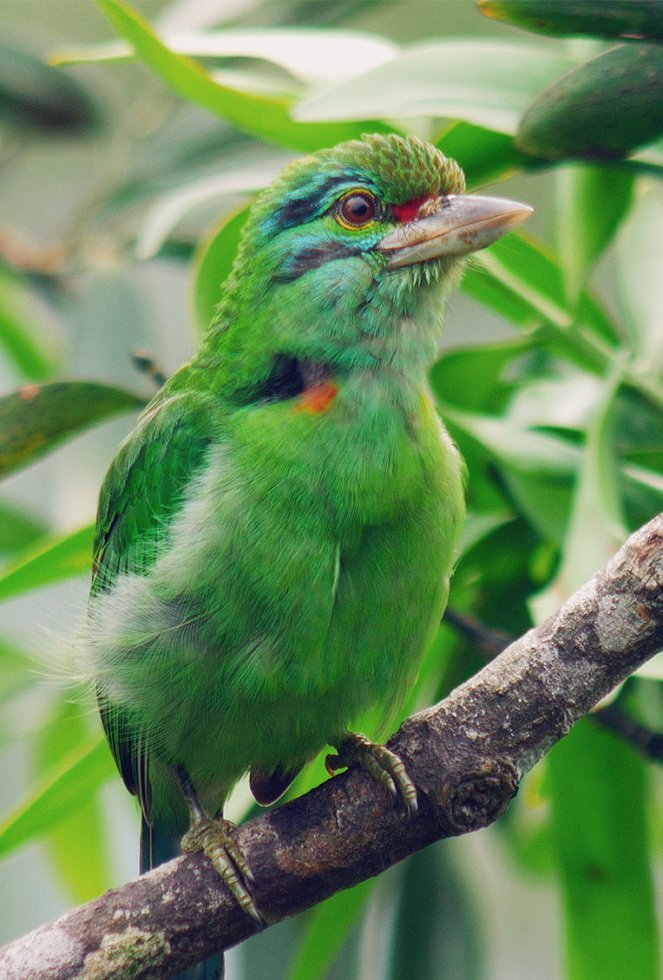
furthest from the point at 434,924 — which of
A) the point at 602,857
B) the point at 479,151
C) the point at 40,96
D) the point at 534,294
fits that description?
the point at 40,96

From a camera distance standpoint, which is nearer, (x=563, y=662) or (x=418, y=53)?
(x=563, y=662)

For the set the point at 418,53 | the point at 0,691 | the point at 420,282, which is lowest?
the point at 0,691

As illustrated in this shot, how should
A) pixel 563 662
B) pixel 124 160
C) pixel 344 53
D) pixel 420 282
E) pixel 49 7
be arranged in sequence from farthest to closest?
pixel 49 7 → pixel 124 160 → pixel 344 53 → pixel 420 282 → pixel 563 662

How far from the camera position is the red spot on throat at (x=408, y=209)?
7.71 feet

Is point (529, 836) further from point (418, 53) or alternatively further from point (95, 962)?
point (418, 53)

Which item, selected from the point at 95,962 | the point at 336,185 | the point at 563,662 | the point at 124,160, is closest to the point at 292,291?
the point at 336,185

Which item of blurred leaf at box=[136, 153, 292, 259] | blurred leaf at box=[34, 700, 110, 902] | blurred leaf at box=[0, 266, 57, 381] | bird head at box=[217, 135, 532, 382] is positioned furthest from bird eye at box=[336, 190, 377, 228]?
blurred leaf at box=[0, 266, 57, 381]

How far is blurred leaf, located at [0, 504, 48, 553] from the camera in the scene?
3127 mm

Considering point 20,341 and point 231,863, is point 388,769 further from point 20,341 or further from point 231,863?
point 20,341

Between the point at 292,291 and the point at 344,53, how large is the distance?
0.74 m

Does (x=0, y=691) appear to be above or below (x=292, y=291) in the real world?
below

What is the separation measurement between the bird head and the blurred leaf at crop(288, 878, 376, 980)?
3.68ft

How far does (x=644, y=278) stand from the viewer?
8.59ft

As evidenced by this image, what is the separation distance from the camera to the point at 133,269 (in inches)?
144
